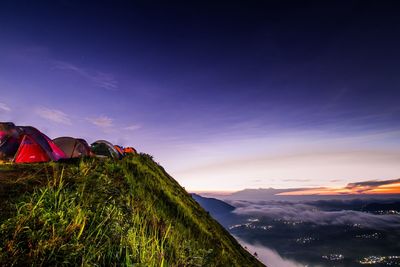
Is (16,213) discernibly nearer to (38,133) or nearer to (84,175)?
(84,175)

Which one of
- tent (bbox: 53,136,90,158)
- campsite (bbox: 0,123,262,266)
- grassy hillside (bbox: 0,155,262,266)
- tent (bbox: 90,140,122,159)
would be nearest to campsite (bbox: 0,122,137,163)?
tent (bbox: 53,136,90,158)

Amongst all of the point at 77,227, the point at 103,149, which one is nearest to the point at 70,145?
the point at 103,149

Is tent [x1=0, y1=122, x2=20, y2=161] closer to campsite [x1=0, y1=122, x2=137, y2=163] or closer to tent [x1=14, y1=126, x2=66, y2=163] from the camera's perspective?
campsite [x1=0, y1=122, x2=137, y2=163]

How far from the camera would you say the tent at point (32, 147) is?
1477 cm

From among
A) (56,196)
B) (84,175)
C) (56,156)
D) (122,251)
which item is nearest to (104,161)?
(84,175)

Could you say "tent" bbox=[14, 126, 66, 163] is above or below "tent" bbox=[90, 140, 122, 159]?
below

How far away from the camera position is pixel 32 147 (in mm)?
15086

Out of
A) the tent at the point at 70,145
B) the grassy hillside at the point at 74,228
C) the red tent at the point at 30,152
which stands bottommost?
the grassy hillside at the point at 74,228

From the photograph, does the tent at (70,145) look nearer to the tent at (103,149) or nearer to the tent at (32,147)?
the tent at (103,149)

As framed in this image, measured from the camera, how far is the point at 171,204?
380 inches

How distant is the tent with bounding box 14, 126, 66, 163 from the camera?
1477 centimetres

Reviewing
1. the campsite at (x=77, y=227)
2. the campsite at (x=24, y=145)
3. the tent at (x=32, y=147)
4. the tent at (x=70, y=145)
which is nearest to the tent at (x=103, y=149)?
the tent at (x=70, y=145)

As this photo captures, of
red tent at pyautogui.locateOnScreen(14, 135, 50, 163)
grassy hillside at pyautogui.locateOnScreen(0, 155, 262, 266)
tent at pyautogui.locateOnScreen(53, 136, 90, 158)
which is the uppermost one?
tent at pyautogui.locateOnScreen(53, 136, 90, 158)

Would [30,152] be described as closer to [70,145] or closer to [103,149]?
[70,145]
